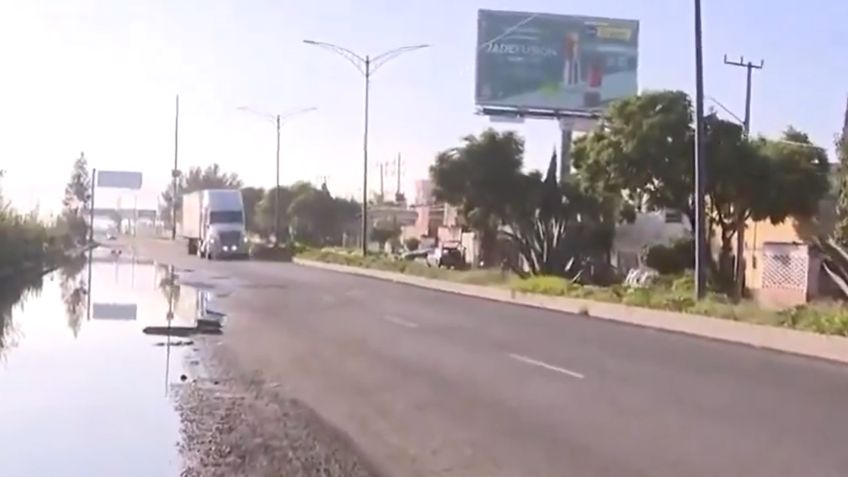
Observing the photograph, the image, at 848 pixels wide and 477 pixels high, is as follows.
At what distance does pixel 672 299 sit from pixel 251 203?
109449 mm

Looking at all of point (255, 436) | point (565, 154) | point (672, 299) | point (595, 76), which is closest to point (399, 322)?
point (672, 299)

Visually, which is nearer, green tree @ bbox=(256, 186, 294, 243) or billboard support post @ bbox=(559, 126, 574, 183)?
billboard support post @ bbox=(559, 126, 574, 183)

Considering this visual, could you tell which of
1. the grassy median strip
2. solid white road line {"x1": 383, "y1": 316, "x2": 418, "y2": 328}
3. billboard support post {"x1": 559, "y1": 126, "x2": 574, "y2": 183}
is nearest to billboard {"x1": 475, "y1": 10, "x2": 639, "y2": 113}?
billboard support post {"x1": 559, "y1": 126, "x2": 574, "y2": 183}

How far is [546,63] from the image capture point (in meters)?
60.0

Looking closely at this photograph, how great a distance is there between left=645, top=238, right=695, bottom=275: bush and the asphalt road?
1821 cm

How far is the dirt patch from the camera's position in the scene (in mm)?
10898

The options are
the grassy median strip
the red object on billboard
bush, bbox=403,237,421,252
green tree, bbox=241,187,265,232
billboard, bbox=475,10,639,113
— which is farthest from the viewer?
green tree, bbox=241,187,265,232

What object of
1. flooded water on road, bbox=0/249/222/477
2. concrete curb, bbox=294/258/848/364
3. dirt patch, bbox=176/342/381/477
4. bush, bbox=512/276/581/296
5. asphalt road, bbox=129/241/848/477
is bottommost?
flooded water on road, bbox=0/249/222/477

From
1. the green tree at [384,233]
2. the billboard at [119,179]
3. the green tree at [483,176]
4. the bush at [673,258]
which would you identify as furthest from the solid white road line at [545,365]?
the billboard at [119,179]

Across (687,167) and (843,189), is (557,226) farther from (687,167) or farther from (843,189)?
(843,189)

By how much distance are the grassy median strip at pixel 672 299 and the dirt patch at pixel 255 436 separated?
10674mm

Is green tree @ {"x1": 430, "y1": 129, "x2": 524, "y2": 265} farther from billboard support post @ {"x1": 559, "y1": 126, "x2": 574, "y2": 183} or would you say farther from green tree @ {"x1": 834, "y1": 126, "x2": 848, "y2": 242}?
green tree @ {"x1": 834, "y1": 126, "x2": 848, "y2": 242}

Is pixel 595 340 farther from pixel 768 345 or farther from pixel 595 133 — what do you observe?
pixel 595 133

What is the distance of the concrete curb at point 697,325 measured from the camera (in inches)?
859
